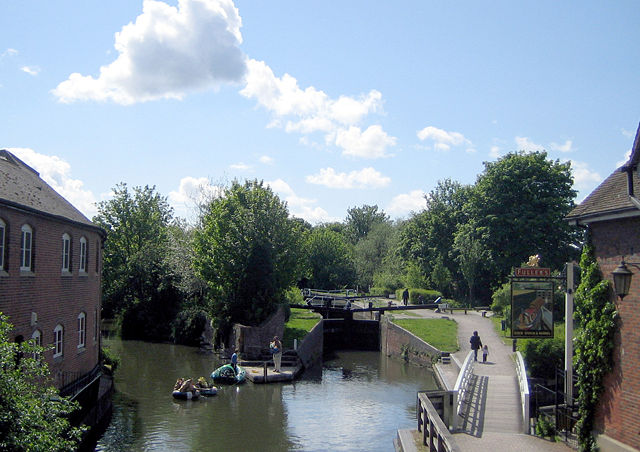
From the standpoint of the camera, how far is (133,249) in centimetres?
5734

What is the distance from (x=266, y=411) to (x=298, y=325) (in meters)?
18.5

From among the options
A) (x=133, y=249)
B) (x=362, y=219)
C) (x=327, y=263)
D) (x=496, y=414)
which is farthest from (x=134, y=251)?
(x=362, y=219)

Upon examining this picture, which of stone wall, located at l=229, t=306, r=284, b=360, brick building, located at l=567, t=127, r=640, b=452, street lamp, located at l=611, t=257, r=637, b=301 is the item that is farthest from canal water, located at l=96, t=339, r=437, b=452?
street lamp, located at l=611, t=257, r=637, b=301

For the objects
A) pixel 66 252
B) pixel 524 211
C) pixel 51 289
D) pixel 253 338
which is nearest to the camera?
pixel 51 289

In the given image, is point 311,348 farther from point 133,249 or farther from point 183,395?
point 133,249

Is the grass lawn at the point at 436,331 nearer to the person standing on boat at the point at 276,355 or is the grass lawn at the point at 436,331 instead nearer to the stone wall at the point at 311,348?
the stone wall at the point at 311,348

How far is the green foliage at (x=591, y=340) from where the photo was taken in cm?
1282

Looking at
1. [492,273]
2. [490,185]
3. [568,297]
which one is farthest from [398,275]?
[568,297]

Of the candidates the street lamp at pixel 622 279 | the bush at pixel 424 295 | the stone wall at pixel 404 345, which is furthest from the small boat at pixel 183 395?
the bush at pixel 424 295

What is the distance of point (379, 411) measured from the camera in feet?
76.8

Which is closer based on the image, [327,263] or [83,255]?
[83,255]

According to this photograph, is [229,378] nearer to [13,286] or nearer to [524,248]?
[13,286]

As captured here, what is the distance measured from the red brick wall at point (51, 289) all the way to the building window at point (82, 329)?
0.16m

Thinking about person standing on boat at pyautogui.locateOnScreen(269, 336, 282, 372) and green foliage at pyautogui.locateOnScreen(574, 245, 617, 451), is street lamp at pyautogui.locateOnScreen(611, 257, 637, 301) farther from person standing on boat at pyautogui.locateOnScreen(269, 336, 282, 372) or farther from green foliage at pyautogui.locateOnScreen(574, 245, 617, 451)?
person standing on boat at pyautogui.locateOnScreen(269, 336, 282, 372)
